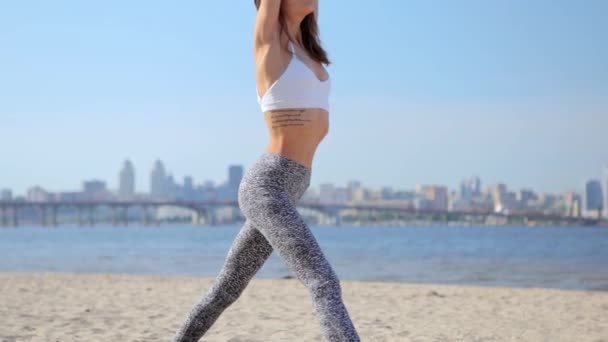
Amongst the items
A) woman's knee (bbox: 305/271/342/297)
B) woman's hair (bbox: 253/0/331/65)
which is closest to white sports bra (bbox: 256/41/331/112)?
woman's hair (bbox: 253/0/331/65)

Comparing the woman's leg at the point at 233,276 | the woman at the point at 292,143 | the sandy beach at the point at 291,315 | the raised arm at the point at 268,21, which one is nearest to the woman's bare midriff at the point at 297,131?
the woman at the point at 292,143

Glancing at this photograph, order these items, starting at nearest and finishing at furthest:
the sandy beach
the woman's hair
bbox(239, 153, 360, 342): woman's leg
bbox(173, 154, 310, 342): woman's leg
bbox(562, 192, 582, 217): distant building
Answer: bbox(239, 153, 360, 342): woman's leg < the woman's hair < bbox(173, 154, 310, 342): woman's leg < the sandy beach < bbox(562, 192, 582, 217): distant building

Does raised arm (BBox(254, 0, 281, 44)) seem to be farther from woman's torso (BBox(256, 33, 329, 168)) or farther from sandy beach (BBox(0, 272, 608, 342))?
sandy beach (BBox(0, 272, 608, 342))

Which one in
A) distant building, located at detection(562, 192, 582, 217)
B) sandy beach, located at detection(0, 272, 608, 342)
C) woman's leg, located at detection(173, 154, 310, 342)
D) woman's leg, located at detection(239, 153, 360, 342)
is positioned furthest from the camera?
distant building, located at detection(562, 192, 582, 217)

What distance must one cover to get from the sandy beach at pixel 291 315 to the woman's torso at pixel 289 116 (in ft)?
9.67

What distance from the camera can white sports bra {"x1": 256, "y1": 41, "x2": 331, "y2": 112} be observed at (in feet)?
8.58

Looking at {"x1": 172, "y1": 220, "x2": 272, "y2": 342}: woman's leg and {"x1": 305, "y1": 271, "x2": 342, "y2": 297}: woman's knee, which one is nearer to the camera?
{"x1": 305, "y1": 271, "x2": 342, "y2": 297}: woman's knee

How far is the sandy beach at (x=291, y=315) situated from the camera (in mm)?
5730

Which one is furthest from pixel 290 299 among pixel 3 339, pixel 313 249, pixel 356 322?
pixel 313 249

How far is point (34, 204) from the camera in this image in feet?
262

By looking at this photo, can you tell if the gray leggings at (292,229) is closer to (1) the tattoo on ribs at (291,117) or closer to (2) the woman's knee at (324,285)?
(2) the woman's knee at (324,285)

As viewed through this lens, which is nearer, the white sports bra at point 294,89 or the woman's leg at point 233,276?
the white sports bra at point 294,89

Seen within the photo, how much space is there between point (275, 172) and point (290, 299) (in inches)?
264

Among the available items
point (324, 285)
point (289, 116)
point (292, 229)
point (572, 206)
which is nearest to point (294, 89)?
point (289, 116)
